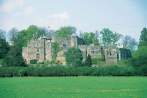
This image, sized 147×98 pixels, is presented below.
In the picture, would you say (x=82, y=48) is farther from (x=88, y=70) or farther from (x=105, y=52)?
(x=88, y=70)

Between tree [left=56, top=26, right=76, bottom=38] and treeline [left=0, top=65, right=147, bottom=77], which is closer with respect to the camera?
treeline [left=0, top=65, right=147, bottom=77]

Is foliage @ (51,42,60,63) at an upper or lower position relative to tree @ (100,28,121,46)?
lower

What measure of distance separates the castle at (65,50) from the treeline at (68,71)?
30.7m

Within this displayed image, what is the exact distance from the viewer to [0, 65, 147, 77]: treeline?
7019cm

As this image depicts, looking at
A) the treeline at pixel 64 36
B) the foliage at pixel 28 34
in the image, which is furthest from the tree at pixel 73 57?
the foliage at pixel 28 34

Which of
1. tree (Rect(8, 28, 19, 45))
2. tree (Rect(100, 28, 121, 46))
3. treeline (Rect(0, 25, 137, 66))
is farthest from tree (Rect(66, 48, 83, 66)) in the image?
tree (Rect(8, 28, 19, 45))

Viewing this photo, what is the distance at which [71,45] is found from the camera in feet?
360

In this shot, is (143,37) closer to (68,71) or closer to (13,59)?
(68,71)

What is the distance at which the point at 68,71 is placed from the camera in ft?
235

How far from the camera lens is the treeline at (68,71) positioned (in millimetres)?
70188

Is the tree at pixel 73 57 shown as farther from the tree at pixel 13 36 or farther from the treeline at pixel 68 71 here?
the tree at pixel 13 36

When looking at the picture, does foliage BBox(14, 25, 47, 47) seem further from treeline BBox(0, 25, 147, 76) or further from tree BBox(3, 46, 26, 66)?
tree BBox(3, 46, 26, 66)

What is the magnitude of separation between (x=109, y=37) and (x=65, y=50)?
11290 mm

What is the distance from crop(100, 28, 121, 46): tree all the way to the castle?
8.74 feet
